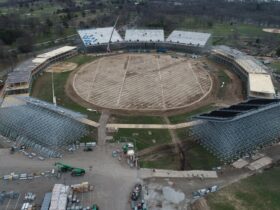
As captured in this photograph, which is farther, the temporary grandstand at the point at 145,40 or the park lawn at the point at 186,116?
the temporary grandstand at the point at 145,40

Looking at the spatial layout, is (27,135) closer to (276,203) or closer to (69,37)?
(276,203)

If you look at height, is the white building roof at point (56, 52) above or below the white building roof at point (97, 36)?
below

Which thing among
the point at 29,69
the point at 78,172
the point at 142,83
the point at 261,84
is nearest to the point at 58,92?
the point at 29,69

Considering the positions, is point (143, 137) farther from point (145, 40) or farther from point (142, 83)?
point (145, 40)

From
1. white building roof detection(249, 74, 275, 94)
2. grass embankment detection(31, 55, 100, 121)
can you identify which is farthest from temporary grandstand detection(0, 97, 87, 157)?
white building roof detection(249, 74, 275, 94)

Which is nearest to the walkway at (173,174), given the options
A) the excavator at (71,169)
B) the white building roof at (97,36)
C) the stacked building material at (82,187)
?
the stacked building material at (82,187)

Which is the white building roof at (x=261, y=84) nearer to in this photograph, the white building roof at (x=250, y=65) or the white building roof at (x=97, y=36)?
the white building roof at (x=250, y=65)

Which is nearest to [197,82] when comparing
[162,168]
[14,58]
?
[162,168]
